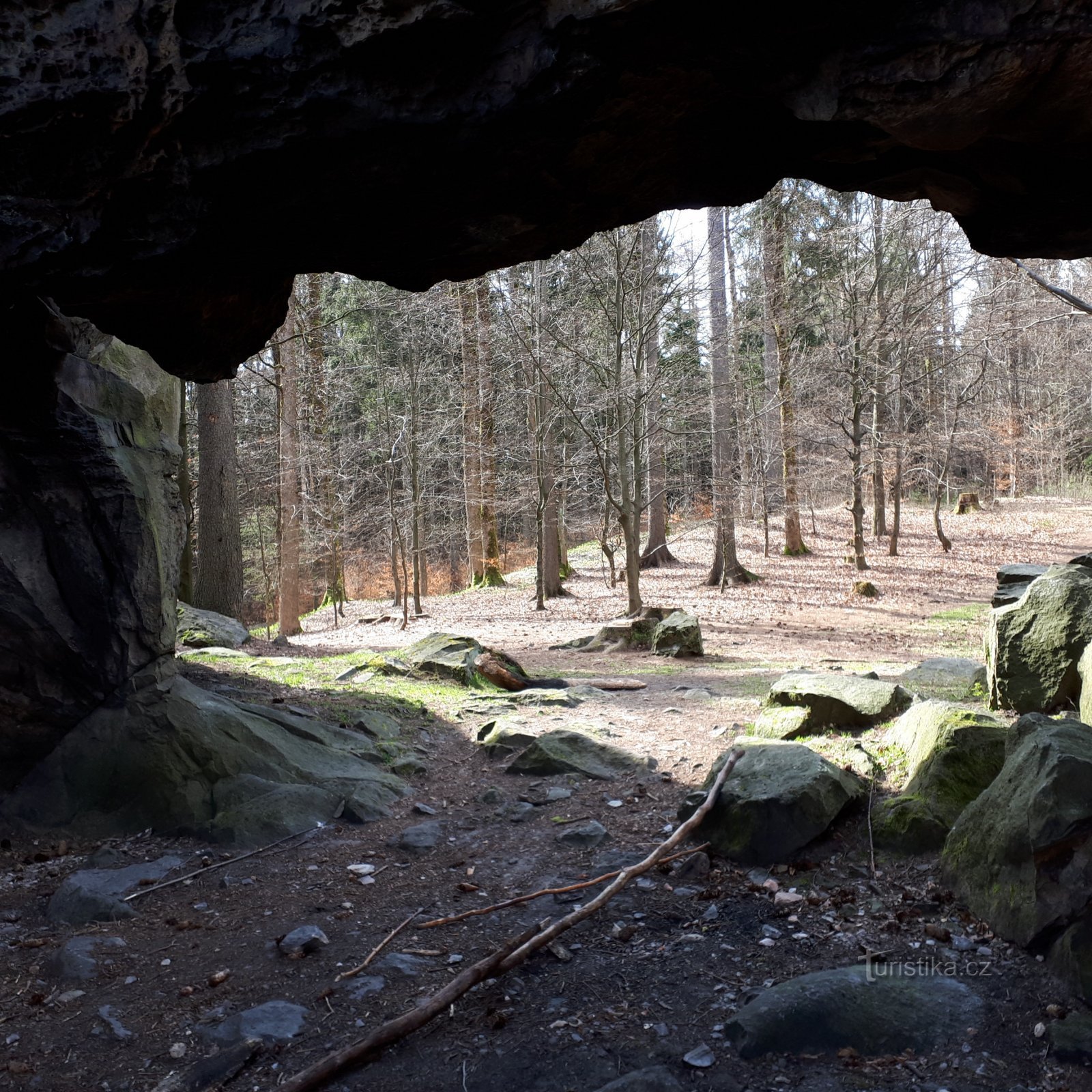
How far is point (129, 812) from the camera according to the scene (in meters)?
5.69

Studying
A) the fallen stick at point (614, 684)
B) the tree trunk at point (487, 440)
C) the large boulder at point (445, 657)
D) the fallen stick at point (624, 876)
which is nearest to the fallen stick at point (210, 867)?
the fallen stick at point (624, 876)

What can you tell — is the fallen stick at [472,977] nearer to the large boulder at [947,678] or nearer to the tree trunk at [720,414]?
the large boulder at [947,678]

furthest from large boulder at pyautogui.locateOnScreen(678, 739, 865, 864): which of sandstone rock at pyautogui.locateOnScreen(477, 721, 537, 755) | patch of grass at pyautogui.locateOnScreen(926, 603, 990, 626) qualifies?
patch of grass at pyautogui.locateOnScreen(926, 603, 990, 626)

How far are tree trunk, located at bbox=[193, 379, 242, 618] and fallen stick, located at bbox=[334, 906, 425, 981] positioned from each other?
9.71m

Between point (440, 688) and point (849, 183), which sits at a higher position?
point (849, 183)

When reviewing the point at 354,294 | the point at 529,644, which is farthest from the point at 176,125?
the point at 354,294

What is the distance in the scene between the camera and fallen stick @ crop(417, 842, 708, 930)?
14.4ft

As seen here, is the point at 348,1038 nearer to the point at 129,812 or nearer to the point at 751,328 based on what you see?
the point at 129,812

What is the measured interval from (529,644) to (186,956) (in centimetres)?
1062

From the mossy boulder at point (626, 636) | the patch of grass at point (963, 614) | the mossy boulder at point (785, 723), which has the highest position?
the mossy boulder at point (785, 723)

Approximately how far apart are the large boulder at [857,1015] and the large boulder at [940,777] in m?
1.12

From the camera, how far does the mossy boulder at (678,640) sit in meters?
13.0

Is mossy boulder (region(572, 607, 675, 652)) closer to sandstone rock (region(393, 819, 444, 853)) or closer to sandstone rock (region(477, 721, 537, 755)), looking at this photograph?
sandstone rock (region(477, 721, 537, 755))

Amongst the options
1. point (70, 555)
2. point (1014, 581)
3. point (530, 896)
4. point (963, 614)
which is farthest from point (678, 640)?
point (70, 555)
